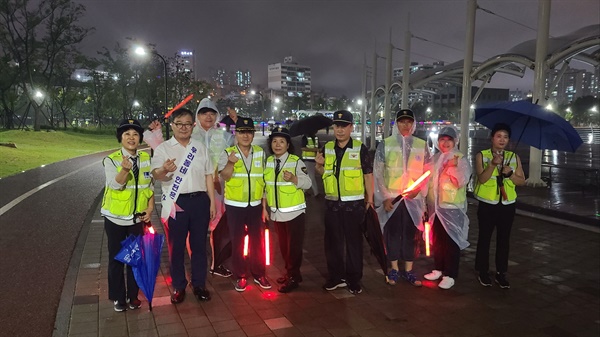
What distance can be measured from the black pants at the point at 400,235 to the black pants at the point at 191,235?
2159 mm

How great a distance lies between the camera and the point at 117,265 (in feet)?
14.2

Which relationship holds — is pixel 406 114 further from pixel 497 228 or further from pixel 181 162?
pixel 181 162

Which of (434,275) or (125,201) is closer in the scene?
(125,201)

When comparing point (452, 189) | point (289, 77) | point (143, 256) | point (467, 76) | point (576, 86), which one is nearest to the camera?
point (143, 256)

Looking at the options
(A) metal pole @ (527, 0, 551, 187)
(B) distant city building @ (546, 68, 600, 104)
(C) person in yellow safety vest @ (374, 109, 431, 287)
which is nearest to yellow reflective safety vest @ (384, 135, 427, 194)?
(C) person in yellow safety vest @ (374, 109, 431, 287)

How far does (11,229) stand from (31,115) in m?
92.5

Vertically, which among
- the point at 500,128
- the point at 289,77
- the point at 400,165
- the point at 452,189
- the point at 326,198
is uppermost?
the point at 289,77

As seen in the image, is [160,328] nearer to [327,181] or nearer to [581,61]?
[327,181]

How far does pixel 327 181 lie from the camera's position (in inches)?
188

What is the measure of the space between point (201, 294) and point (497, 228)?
3495 millimetres

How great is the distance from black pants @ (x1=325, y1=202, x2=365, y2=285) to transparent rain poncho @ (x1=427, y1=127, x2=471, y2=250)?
0.99 meters

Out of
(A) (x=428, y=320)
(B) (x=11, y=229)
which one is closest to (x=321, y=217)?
(A) (x=428, y=320)

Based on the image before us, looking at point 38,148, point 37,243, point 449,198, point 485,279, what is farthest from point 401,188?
point 38,148

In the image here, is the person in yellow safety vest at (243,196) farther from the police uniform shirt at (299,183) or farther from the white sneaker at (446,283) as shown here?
the white sneaker at (446,283)
